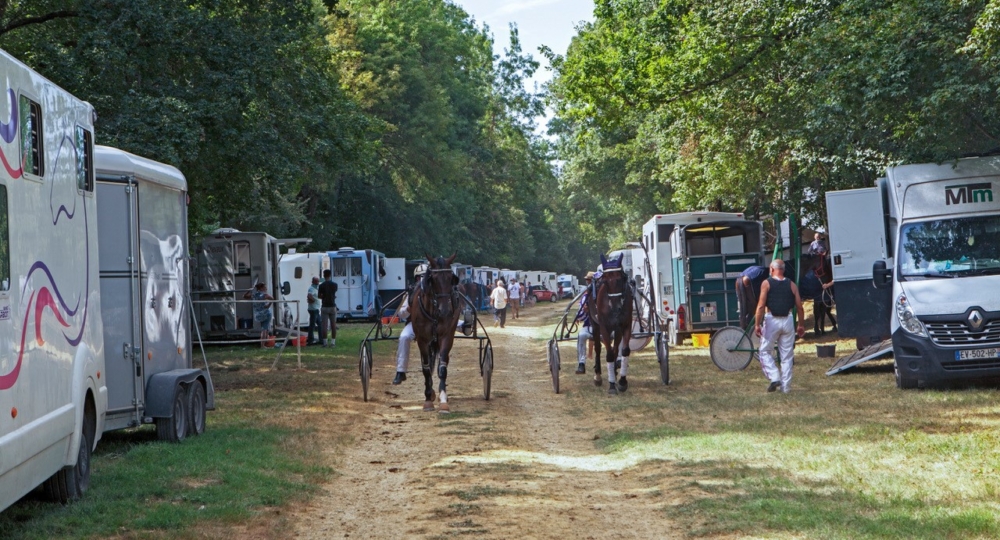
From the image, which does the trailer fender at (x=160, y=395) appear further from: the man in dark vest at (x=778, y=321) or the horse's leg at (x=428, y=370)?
the man in dark vest at (x=778, y=321)

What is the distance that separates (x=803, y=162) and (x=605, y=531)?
1774cm

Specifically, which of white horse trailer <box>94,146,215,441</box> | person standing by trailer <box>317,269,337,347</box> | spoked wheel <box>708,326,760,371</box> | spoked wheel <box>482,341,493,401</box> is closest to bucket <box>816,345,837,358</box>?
spoked wheel <box>708,326,760,371</box>

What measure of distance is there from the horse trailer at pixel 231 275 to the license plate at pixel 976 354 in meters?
17.6

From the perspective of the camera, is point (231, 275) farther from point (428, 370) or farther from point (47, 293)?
point (47, 293)

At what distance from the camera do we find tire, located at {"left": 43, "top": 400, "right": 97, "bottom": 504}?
8453mm

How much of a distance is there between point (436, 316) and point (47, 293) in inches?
292

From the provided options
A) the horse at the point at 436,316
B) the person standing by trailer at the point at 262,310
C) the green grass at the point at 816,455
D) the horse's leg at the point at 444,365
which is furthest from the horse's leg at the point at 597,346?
the person standing by trailer at the point at 262,310

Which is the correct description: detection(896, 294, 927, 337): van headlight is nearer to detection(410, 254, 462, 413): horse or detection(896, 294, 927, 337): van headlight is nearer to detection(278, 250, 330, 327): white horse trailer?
detection(410, 254, 462, 413): horse

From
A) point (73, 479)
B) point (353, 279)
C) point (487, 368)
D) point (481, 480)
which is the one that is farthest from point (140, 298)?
point (353, 279)

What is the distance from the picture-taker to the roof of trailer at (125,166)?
1090 centimetres

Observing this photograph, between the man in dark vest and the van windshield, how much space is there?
5.22 ft

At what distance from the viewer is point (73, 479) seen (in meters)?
8.57

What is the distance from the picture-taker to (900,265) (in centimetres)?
1513

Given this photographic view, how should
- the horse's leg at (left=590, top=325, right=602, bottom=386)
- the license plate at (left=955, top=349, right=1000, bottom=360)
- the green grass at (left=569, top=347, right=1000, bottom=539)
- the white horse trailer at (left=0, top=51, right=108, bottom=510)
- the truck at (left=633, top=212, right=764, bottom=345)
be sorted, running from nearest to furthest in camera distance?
the white horse trailer at (left=0, top=51, right=108, bottom=510) < the green grass at (left=569, top=347, right=1000, bottom=539) < the license plate at (left=955, top=349, right=1000, bottom=360) < the horse's leg at (left=590, top=325, right=602, bottom=386) < the truck at (left=633, top=212, right=764, bottom=345)
